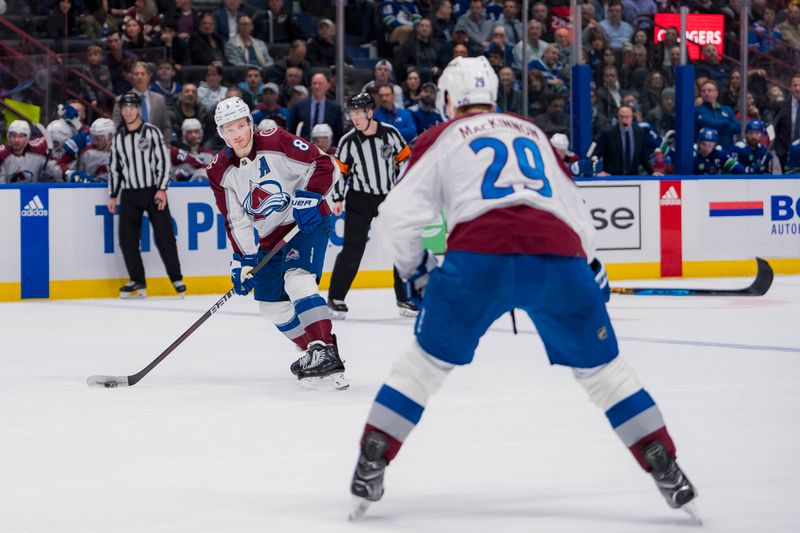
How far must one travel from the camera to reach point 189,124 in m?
10.5

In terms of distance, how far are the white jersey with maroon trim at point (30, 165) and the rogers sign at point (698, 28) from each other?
581 centimetres

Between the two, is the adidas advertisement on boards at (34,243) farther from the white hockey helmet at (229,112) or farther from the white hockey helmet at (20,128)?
the white hockey helmet at (229,112)

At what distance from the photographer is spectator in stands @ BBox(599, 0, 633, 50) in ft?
42.7

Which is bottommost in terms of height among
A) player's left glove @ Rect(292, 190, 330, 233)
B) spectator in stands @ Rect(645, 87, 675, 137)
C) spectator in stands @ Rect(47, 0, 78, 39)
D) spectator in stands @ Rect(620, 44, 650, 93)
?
player's left glove @ Rect(292, 190, 330, 233)

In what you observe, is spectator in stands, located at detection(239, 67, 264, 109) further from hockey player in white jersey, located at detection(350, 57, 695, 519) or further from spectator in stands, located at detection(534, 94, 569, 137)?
hockey player in white jersey, located at detection(350, 57, 695, 519)

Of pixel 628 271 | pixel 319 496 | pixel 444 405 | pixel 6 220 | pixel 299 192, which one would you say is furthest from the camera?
pixel 628 271

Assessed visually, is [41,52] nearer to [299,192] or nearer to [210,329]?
[210,329]

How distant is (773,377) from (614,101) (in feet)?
21.1

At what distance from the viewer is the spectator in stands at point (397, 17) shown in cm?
A: 1267

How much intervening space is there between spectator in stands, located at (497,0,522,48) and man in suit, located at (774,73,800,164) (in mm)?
2522

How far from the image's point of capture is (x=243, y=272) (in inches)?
217

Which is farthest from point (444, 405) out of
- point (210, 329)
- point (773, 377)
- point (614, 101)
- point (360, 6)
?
point (360, 6)

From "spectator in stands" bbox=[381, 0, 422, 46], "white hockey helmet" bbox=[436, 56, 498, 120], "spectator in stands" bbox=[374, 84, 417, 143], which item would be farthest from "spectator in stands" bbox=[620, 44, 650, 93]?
"white hockey helmet" bbox=[436, 56, 498, 120]

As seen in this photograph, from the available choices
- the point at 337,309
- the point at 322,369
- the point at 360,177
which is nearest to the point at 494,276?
the point at 322,369
